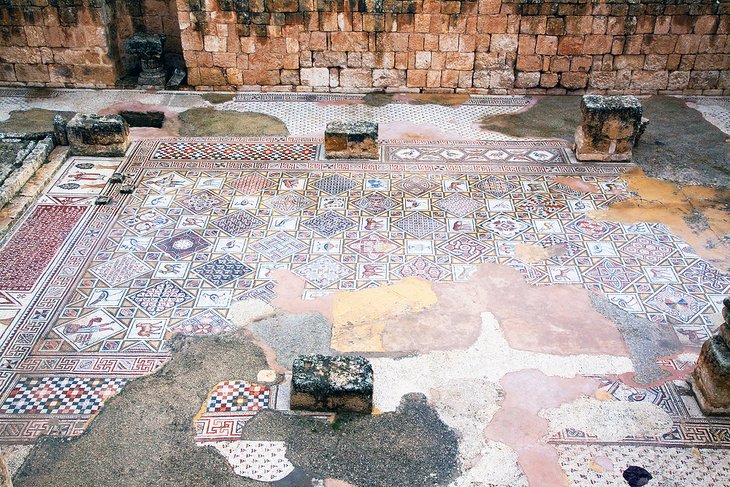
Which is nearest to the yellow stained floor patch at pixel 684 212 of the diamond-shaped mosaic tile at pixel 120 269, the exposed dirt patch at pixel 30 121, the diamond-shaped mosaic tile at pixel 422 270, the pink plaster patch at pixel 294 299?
the diamond-shaped mosaic tile at pixel 422 270

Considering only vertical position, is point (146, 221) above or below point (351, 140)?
below

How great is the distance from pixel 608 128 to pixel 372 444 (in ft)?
15.6

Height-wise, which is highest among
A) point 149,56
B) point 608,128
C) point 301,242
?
point 149,56

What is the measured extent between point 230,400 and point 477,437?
1606 millimetres

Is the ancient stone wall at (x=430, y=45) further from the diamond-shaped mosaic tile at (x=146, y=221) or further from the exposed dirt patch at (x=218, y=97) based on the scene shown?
the diamond-shaped mosaic tile at (x=146, y=221)

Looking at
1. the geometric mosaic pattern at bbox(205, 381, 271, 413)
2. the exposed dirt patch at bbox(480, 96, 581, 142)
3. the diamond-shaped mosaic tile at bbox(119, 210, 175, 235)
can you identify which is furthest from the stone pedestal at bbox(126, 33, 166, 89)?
the geometric mosaic pattern at bbox(205, 381, 271, 413)

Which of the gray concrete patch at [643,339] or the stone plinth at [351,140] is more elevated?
the stone plinth at [351,140]

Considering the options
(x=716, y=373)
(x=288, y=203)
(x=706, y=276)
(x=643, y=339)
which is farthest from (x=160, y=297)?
(x=706, y=276)

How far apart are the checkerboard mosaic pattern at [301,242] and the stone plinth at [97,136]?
0.85ft

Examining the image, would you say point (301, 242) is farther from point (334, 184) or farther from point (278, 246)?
point (334, 184)

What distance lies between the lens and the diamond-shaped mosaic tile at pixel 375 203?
6789 millimetres

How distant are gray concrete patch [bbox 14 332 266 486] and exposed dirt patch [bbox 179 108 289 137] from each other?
3.98 m

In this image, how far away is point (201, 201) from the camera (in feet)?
22.6

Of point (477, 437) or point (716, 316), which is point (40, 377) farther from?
point (716, 316)
